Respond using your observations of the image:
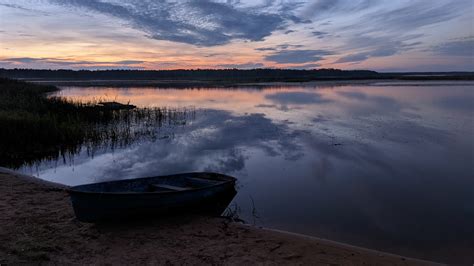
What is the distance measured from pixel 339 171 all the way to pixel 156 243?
6.61m

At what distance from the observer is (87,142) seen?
15.9m

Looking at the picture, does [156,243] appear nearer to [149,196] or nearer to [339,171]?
[149,196]

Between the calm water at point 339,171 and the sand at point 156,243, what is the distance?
2.79 ft

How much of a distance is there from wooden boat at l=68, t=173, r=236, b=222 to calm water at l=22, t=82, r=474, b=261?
79cm

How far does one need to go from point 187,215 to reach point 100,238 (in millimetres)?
1899

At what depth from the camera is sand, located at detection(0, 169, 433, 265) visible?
598 centimetres

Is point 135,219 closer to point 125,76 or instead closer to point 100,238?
point 100,238

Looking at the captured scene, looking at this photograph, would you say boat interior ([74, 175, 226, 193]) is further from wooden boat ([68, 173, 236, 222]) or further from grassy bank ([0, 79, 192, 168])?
grassy bank ([0, 79, 192, 168])

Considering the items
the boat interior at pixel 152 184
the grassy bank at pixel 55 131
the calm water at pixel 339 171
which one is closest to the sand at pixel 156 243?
the boat interior at pixel 152 184

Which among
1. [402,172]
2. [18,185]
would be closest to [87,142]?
[18,185]

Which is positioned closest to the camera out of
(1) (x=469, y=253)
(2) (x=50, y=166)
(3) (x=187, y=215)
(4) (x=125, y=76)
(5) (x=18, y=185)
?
(1) (x=469, y=253)

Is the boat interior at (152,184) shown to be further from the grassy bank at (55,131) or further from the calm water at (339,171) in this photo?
the grassy bank at (55,131)

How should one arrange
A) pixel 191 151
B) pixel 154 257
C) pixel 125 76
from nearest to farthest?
pixel 154 257 → pixel 191 151 → pixel 125 76

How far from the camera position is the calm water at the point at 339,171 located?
761 cm
